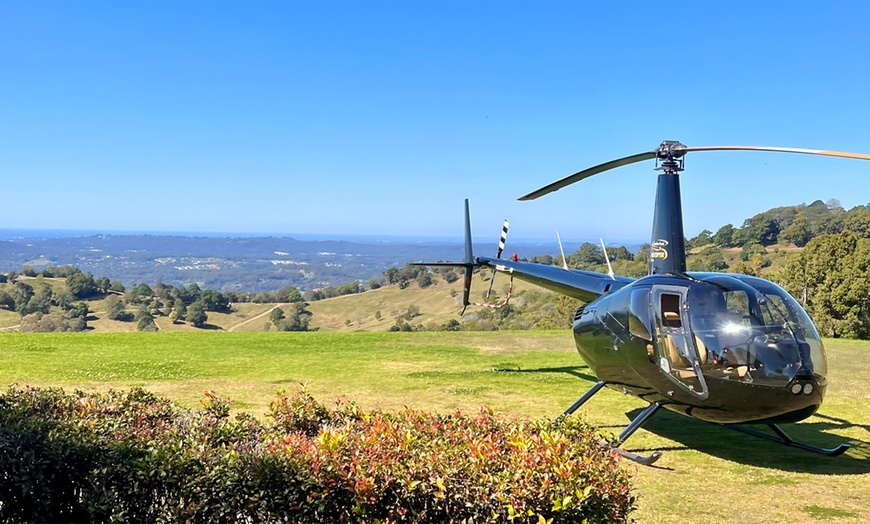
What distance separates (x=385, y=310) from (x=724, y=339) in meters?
79.4

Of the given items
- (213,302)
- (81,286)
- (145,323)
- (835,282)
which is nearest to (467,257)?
(835,282)

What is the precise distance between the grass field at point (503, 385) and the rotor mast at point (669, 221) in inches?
110

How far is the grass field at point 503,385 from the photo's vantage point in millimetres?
A: 6824

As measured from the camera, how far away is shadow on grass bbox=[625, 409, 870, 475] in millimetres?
7973

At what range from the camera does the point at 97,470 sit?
13.9 feet

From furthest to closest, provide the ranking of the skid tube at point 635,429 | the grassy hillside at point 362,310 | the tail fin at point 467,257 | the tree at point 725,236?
the tree at point 725,236
the grassy hillside at point 362,310
the tail fin at point 467,257
the skid tube at point 635,429

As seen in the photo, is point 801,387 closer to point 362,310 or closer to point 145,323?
point 145,323

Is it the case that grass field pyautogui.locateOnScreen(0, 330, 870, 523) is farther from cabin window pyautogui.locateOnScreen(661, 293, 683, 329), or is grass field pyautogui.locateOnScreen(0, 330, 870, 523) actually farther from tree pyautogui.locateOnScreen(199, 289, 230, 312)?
tree pyautogui.locateOnScreen(199, 289, 230, 312)

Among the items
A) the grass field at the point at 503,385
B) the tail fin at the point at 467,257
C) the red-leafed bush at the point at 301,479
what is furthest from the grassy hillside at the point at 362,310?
the red-leafed bush at the point at 301,479

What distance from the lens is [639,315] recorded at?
26.3ft

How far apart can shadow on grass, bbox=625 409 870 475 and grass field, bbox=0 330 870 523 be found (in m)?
0.03

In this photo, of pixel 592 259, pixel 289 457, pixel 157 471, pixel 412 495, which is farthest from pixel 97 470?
pixel 592 259

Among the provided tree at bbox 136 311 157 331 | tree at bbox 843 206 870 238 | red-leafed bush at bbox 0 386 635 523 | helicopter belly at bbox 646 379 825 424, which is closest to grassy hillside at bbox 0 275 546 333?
tree at bbox 136 311 157 331

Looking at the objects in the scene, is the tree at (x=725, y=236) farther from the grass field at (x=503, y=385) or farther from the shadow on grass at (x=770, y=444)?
the shadow on grass at (x=770, y=444)
